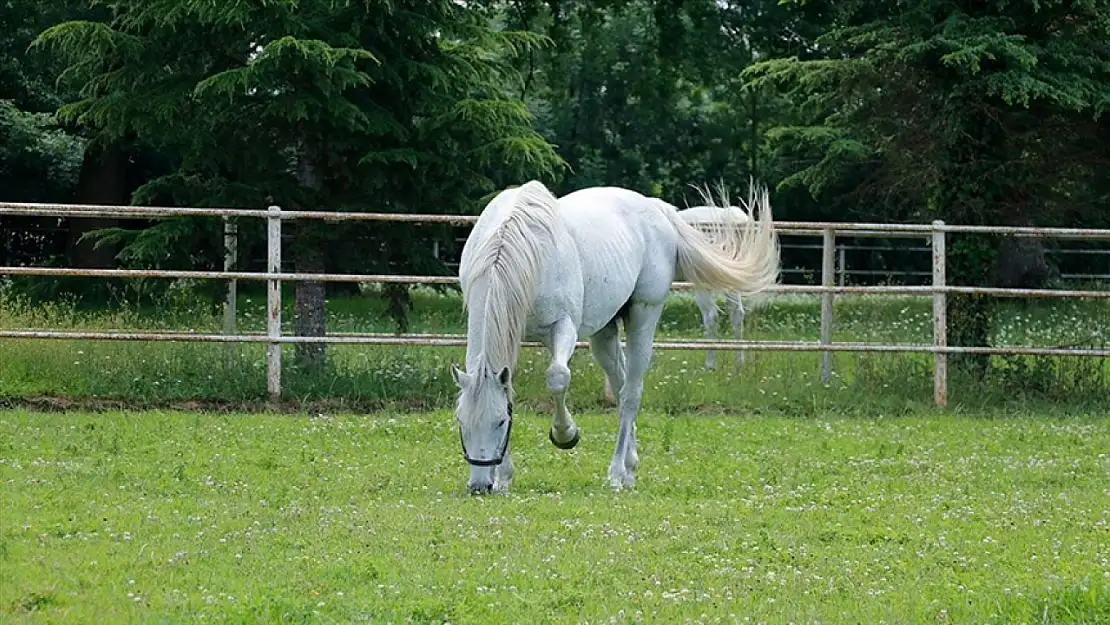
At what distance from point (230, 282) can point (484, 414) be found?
5795 mm

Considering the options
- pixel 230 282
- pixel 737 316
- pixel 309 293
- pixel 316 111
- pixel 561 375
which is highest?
Result: pixel 316 111

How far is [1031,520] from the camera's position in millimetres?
7332

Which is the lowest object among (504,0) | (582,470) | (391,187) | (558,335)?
(582,470)

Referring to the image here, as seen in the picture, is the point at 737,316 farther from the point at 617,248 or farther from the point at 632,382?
the point at 617,248

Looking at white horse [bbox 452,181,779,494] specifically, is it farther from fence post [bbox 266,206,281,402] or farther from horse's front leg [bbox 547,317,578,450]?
fence post [bbox 266,206,281,402]

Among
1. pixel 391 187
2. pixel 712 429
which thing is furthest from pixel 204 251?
pixel 712 429

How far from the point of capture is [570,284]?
26.8 feet

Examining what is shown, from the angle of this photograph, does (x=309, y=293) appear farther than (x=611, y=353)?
Yes

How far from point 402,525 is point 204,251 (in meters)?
7.53

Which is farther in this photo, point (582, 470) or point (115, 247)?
point (115, 247)

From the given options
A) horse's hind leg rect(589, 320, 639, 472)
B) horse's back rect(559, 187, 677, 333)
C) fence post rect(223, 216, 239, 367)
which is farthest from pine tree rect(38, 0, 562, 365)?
horse's hind leg rect(589, 320, 639, 472)

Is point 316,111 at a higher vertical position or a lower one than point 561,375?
higher

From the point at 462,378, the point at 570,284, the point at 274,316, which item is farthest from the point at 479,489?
the point at 274,316

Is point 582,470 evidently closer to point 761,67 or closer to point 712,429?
point 712,429
